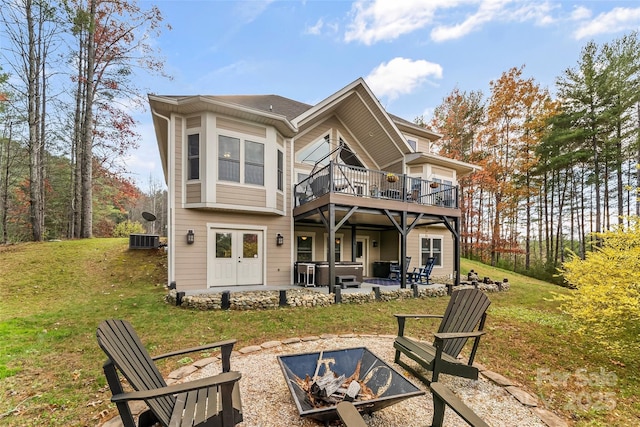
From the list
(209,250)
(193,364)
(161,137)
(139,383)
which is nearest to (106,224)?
(161,137)

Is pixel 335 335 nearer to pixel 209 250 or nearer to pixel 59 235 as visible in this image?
pixel 209 250

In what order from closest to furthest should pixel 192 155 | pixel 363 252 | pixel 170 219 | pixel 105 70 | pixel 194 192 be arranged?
1. pixel 170 219
2. pixel 194 192
3. pixel 192 155
4. pixel 363 252
5. pixel 105 70

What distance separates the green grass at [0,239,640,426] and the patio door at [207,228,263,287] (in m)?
1.64

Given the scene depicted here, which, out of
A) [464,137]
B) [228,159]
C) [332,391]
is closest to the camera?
[332,391]

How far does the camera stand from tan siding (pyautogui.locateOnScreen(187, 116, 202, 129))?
8.36 meters

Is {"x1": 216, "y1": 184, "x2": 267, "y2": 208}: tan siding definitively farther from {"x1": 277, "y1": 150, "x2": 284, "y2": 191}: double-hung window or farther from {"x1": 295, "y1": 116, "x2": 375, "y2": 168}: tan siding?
{"x1": 295, "y1": 116, "x2": 375, "y2": 168}: tan siding

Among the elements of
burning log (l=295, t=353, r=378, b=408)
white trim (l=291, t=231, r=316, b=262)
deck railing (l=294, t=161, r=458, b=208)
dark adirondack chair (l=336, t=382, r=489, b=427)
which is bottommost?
burning log (l=295, t=353, r=378, b=408)

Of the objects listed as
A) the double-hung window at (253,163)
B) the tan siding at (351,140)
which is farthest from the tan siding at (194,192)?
the tan siding at (351,140)

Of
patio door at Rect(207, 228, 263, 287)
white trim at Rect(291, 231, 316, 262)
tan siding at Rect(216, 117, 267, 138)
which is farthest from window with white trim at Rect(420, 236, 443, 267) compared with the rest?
tan siding at Rect(216, 117, 267, 138)

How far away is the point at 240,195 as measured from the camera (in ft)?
28.6

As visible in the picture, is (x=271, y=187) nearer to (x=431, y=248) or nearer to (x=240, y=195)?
(x=240, y=195)

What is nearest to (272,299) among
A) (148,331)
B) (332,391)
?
(148,331)

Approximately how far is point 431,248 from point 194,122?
457 inches

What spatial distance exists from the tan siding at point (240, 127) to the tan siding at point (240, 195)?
1801 mm
